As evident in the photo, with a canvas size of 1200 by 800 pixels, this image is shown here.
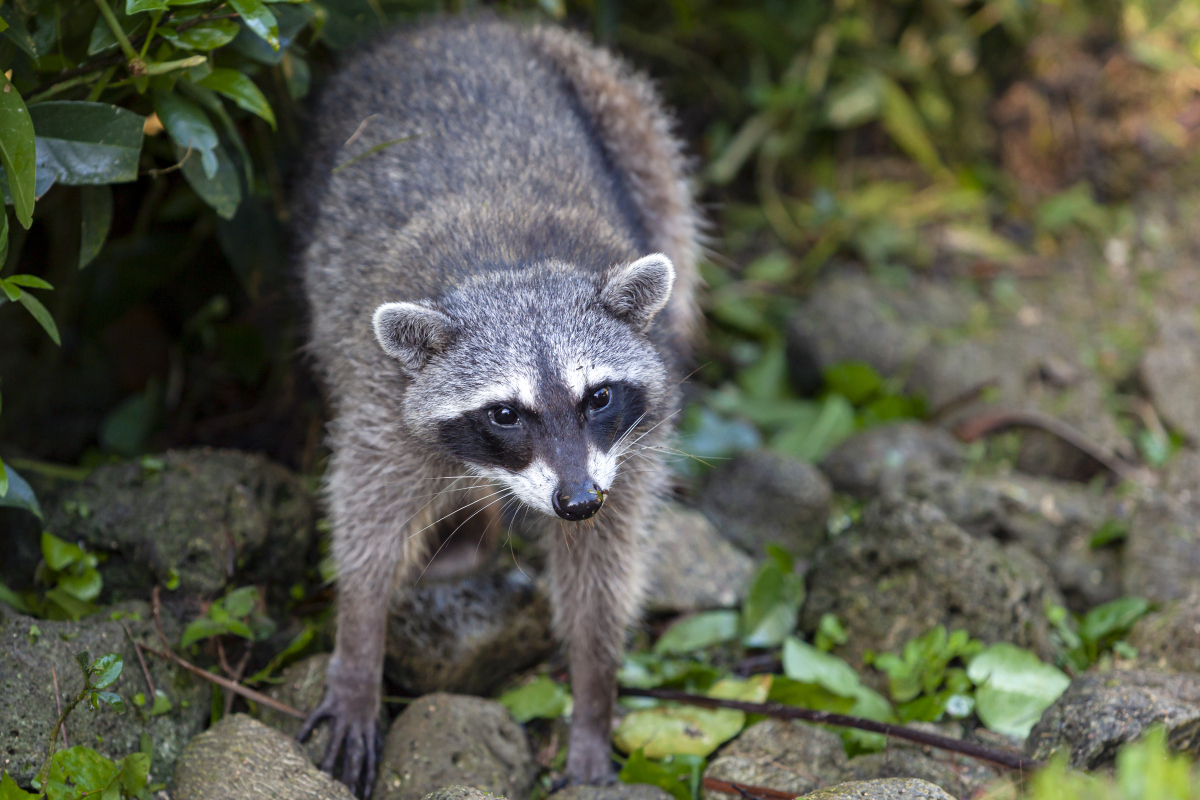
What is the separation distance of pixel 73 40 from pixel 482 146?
1.41m

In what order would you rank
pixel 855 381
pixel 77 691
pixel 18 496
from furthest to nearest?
pixel 855 381 < pixel 18 496 < pixel 77 691

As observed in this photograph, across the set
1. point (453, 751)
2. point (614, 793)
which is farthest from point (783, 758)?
point (453, 751)

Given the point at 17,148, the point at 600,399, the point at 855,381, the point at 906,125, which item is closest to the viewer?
the point at 17,148

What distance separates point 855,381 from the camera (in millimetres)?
5426

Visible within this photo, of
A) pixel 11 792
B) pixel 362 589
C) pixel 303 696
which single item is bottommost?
pixel 303 696

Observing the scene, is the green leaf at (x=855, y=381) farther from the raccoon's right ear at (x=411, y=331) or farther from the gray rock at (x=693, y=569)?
the raccoon's right ear at (x=411, y=331)

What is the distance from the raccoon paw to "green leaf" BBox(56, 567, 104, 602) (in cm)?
85

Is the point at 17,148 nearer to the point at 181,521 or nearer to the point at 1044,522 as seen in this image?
the point at 181,521

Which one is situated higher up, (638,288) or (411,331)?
(638,288)

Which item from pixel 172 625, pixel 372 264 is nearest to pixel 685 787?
pixel 172 625

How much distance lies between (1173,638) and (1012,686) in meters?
0.59

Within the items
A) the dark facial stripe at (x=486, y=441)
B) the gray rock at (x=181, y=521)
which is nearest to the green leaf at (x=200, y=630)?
the gray rock at (x=181, y=521)

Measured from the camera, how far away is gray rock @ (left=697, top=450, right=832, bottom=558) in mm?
4582

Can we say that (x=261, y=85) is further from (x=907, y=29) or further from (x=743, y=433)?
(x=907, y=29)
